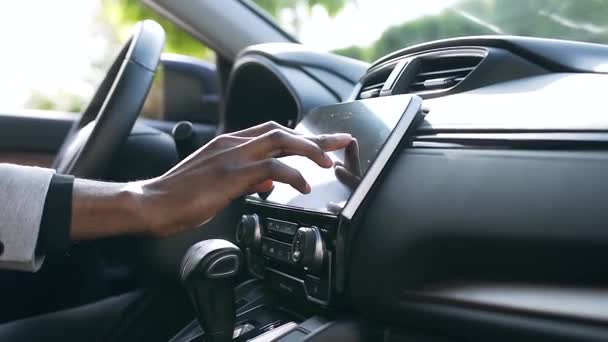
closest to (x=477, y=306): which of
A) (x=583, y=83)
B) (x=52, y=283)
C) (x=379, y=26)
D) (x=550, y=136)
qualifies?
(x=550, y=136)

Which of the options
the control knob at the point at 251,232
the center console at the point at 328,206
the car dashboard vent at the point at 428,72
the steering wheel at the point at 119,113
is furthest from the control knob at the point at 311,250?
the steering wheel at the point at 119,113

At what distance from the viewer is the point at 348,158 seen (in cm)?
108

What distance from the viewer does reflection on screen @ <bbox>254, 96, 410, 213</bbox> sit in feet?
3.46

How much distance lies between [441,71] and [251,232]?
0.45 meters

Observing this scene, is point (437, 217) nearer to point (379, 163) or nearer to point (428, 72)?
point (379, 163)

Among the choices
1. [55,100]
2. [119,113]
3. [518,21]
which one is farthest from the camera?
[55,100]

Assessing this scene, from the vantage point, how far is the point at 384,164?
3.41 feet

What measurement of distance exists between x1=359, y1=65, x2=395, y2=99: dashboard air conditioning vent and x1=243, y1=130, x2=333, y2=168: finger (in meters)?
0.35

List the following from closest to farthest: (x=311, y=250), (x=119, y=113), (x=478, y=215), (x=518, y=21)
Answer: (x=478, y=215)
(x=311, y=250)
(x=518, y=21)
(x=119, y=113)

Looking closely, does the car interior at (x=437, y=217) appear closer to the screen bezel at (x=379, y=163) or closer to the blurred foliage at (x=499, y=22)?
the screen bezel at (x=379, y=163)

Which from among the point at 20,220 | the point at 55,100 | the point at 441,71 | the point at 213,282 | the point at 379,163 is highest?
the point at 441,71

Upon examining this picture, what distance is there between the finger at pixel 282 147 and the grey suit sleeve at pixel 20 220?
303 mm

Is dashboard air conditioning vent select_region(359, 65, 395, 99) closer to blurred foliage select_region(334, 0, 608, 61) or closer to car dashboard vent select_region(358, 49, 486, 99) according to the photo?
car dashboard vent select_region(358, 49, 486, 99)

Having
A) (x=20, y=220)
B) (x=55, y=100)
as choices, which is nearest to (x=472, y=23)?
(x=20, y=220)
